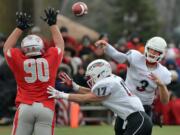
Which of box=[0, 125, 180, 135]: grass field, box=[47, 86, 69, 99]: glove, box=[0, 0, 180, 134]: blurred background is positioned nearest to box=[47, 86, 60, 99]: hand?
box=[47, 86, 69, 99]: glove

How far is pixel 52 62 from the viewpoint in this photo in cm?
941

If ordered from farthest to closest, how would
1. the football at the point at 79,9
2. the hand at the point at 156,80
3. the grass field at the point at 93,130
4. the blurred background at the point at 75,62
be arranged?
the blurred background at the point at 75,62
the grass field at the point at 93,130
the football at the point at 79,9
the hand at the point at 156,80

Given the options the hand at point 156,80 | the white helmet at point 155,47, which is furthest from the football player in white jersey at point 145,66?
the hand at point 156,80

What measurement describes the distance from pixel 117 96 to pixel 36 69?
1.09 metres

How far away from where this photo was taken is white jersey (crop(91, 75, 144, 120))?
899cm

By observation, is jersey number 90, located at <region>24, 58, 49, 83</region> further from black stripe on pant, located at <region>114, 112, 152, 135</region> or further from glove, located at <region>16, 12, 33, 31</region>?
black stripe on pant, located at <region>114, 112, 152, 135</region>

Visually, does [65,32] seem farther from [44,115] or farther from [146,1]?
[146,1]

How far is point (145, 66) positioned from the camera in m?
10.6

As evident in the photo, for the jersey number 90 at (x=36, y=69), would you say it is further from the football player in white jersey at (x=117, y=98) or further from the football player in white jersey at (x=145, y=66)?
A: the football player in white jersey at (x=145, y=66)

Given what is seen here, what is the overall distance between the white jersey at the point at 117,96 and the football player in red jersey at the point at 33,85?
0.67m

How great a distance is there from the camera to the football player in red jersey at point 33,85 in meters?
9.27

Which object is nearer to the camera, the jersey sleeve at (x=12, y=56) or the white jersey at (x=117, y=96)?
the white jersey at (x=117, y=96)

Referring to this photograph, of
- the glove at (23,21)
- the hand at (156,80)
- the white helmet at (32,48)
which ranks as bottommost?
the hand at (156,80)

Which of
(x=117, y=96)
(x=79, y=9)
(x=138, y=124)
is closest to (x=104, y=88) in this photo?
(x=117, y=96)
